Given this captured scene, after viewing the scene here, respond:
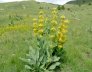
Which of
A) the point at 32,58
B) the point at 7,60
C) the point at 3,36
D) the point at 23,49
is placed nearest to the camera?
the point at 32,58

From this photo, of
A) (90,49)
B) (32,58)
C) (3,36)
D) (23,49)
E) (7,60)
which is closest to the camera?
(32,58)

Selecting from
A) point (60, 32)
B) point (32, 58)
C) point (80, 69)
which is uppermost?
point (60, 32)

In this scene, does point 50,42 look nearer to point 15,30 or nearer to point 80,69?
point 80,69

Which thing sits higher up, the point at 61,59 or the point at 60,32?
the point at 60,32

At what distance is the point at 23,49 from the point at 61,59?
5.74ft

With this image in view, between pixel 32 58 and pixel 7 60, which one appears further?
pixel 7 60

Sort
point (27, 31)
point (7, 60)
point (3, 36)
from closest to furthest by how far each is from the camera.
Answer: point (7, 60), point (3, 36), point (27, 31)

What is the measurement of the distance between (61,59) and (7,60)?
2252mm

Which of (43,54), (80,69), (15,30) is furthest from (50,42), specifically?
(15,30)

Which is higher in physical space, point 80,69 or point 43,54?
point 43,54

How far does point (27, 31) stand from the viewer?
17.5 meters

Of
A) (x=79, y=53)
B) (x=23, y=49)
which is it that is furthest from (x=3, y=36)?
(x=79, y=53)

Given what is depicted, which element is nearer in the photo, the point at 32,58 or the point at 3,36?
the point at 32,58

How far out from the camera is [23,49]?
44.7 ft
